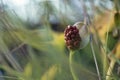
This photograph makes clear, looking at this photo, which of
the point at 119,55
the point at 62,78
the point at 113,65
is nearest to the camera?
the point at 62,78

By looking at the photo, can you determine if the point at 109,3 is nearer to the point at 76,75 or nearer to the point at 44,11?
the point at 44,11

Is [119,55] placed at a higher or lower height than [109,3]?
lower

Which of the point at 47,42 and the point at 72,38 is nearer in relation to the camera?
the point at 72,38

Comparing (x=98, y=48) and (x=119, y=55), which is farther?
(x=119, y=55)

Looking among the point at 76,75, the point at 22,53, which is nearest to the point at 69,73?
the point at 76,75

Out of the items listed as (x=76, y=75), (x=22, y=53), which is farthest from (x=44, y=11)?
(x=76, y=75)

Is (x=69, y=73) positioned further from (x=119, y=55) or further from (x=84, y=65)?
(x=119, y=55)

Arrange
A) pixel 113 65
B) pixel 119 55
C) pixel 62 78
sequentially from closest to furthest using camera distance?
pixel 62 78
pixel 113 65
pixel 119 55
